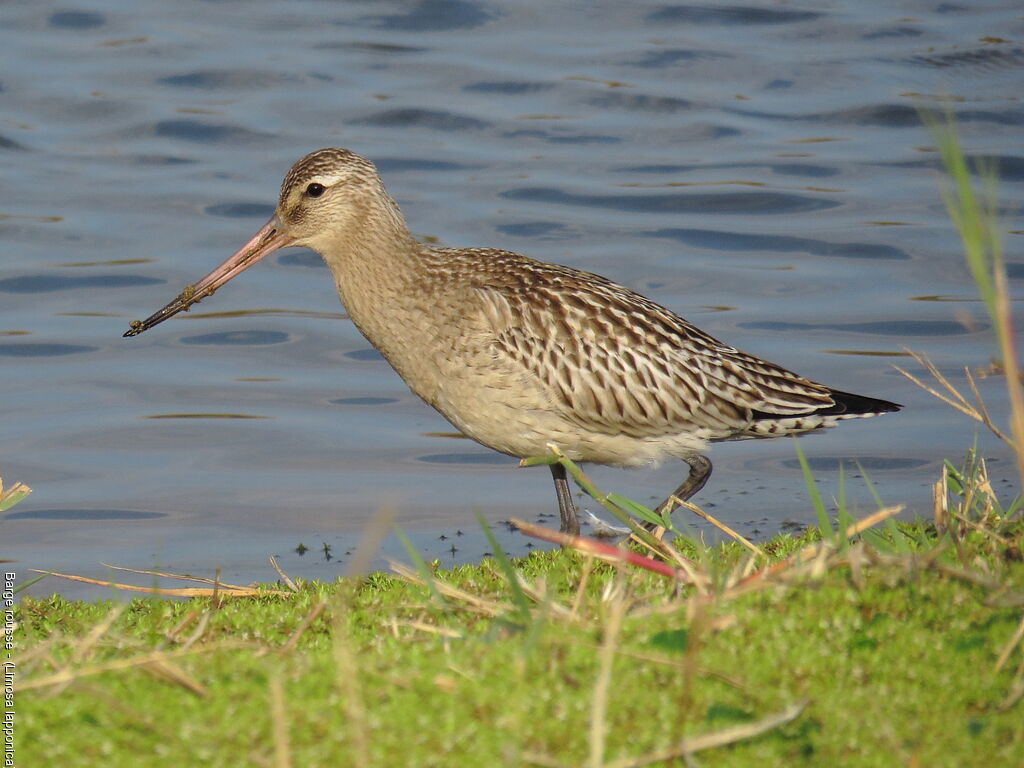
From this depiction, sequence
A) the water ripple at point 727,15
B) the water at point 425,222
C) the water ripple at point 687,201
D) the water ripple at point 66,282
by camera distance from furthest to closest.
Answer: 1. the water ripple at point 727,15
2. the water ripple at point 687,201
3. the water ripple at point 66,282
4. the water at point 425,222

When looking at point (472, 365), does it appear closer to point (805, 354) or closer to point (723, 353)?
point (723, 353)

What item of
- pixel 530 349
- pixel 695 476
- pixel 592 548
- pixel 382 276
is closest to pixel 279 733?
pixel 592 548

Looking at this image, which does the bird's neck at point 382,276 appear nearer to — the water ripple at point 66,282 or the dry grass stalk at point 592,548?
the dry grass stalk at point 592,548

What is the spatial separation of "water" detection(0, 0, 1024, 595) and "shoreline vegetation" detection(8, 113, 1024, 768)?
12.1 ft

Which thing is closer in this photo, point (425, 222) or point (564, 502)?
point (564, 502)

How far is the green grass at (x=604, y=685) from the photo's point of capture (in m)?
3.17

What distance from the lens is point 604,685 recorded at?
3.14 meters

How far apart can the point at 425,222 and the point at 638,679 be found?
8.94 m

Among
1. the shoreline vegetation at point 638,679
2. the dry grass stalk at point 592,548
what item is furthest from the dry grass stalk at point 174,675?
the dry grass stalk at point 592,548

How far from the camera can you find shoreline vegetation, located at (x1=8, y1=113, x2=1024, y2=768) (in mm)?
3172

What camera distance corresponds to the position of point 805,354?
1016 centimetres

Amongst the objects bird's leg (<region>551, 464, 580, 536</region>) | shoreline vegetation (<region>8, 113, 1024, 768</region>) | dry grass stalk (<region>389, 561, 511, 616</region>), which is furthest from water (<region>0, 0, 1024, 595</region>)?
shoreline vegetation (<region>8, 113, 1024, 768</region>)

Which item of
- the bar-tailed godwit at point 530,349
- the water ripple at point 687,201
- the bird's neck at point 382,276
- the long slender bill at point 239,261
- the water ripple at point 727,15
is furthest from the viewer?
the water ripple at point 727,15

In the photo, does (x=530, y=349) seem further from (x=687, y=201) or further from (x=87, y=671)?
(x=687, y=201)
